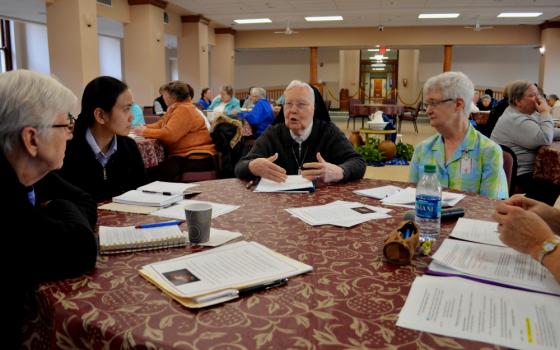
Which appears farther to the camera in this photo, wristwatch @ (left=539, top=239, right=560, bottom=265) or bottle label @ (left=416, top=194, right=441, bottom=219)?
bottle label @ (left=416, top=194, right=441, bottom=219)

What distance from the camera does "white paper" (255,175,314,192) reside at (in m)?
2.18

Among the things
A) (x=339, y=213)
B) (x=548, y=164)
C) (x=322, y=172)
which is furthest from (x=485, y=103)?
(x=339, y=213)

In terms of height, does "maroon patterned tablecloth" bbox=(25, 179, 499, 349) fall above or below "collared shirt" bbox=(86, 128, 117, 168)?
below

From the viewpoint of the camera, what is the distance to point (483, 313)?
0.97 m

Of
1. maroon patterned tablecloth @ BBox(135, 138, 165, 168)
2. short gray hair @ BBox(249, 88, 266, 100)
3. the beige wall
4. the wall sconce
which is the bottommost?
maroon patterned tablecloth @ BBox(135, 138, 165, 168)

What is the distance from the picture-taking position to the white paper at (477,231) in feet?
4.78

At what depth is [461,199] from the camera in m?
2.03

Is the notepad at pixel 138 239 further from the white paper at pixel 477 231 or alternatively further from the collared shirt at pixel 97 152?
the collared shirt at pixel 97 152

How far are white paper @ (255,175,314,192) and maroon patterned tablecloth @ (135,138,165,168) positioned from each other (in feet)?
7.46

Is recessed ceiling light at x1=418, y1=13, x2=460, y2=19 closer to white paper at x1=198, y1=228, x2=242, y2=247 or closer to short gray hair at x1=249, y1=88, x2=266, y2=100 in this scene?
short gray hair at x1=249, y1=88, x2=266, y2=100

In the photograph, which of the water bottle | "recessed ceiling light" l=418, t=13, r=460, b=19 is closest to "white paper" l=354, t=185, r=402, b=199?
the water bottle

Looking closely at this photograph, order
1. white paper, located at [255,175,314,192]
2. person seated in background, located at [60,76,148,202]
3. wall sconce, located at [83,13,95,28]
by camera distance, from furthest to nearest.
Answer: wall sconce, located at [83,13,95,28], person seated in background, located at [60,76,148,202], white paper, located at [255,175,314,192]

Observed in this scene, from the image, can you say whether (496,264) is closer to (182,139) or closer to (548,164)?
(548,164)

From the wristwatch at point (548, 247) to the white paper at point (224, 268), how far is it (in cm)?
59
